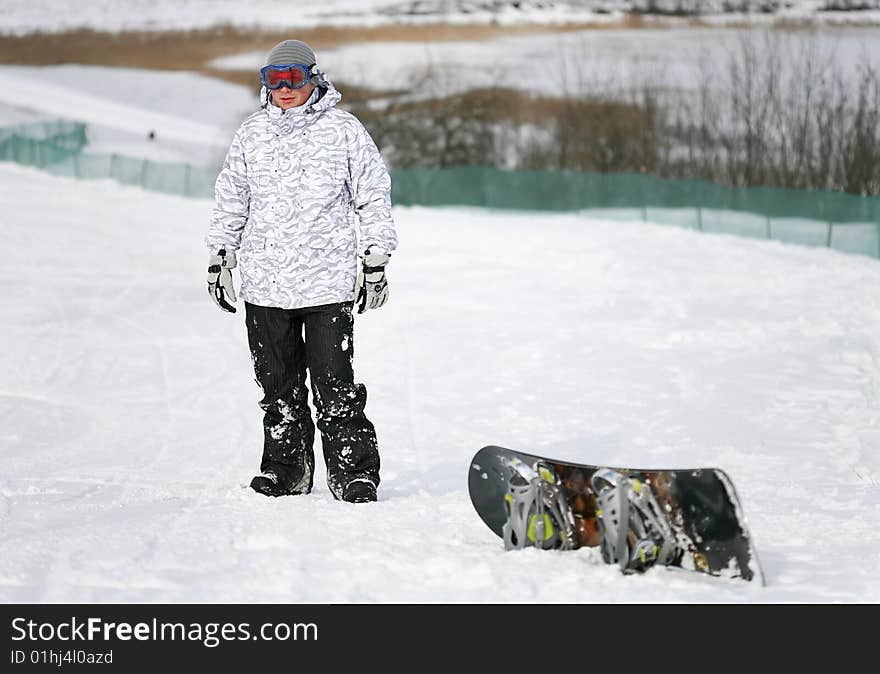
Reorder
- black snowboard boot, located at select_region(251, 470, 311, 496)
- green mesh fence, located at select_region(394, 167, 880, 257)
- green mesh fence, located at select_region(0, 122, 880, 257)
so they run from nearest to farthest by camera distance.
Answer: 1. black snowboard boot, located at select_region(251, 470, 311, 496)
2. green mesh fence, located at select_region(394, 167, 880, 257)
3. green mesh fence, located at select_region(0, 122, 880, 257)

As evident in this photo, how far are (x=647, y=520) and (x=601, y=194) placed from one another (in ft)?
96.8

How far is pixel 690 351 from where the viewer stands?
37.1ft

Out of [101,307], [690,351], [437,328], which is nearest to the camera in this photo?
[690,351]

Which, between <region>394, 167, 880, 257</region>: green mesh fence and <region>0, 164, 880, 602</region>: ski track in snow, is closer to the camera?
<region>0, 164, 880, 602</region>: ski track in snow

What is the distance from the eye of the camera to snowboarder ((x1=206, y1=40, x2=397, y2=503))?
17.5ft

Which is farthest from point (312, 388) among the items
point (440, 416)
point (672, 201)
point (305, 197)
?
point (672, 201)

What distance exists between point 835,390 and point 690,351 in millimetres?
1971

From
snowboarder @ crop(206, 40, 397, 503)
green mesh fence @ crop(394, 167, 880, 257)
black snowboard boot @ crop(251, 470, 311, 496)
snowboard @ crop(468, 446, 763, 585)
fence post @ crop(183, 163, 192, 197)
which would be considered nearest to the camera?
snowboard @ crop(468, 446, 763, 585)

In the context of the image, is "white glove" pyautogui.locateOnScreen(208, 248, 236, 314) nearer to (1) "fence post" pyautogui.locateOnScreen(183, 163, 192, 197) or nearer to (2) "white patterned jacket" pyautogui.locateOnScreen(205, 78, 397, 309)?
(2) "white patterned jacket" pyautogui.locateOnScreen(205, 78, 397, 309)

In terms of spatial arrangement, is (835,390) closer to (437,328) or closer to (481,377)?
(481,377)

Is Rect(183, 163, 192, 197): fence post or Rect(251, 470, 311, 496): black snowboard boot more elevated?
Rect(251, 470, 311, 496): black snowboard boot

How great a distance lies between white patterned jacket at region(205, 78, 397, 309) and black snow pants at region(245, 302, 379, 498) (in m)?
0.11

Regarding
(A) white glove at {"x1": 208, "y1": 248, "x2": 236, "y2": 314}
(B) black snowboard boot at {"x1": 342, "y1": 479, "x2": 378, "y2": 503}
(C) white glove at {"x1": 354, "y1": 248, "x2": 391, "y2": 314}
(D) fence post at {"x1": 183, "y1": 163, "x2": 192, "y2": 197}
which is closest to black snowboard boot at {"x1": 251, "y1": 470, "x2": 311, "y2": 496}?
(B) black snowboard boot at {"x1": 342, "y1": 479, "x2": 378, "y2": 503}
